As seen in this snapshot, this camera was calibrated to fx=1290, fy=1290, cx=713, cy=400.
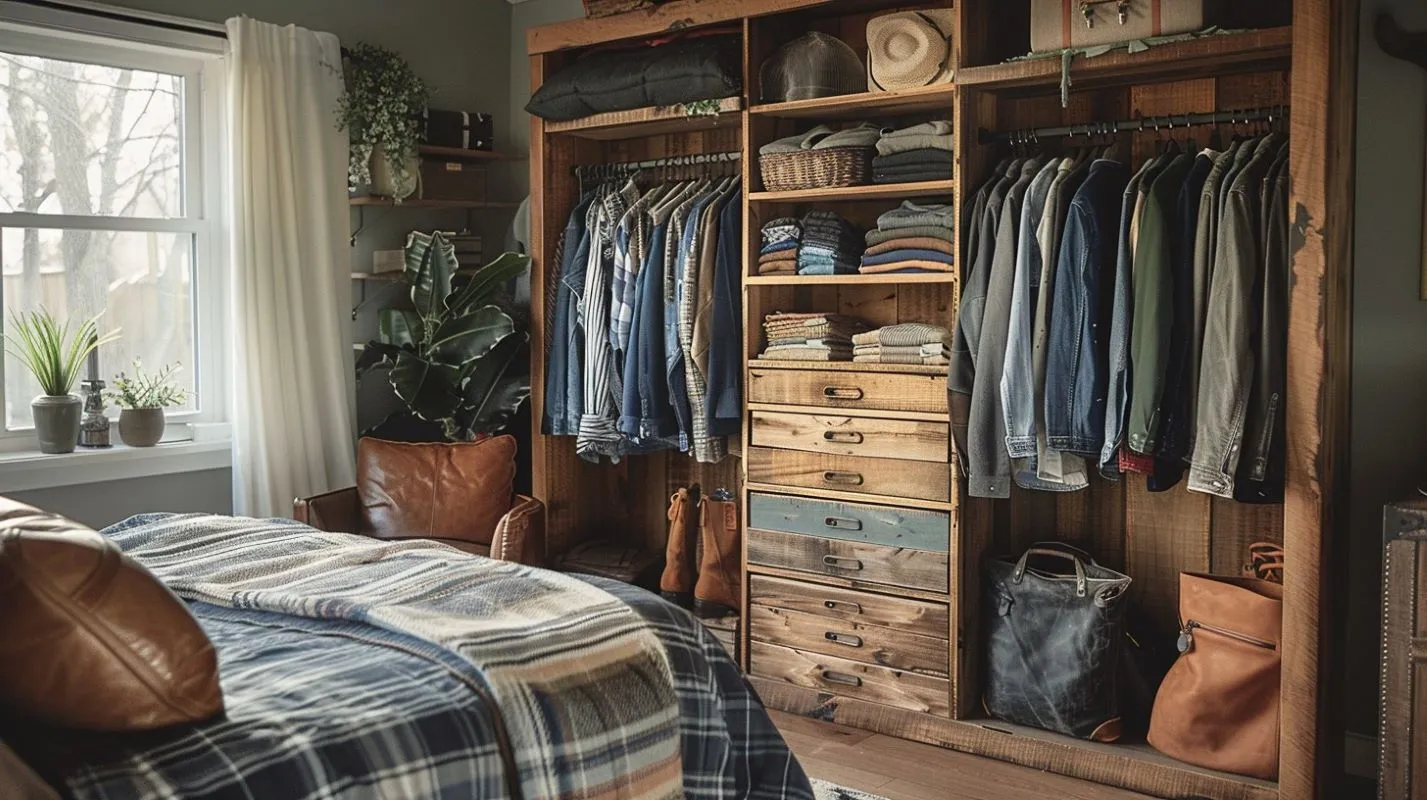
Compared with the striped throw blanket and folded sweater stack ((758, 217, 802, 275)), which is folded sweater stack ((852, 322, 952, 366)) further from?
the striped throw blanket

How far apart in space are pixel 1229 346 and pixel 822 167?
127cm

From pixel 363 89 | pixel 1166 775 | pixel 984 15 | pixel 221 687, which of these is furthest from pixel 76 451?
pixel 1166 775

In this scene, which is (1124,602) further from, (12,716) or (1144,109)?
(12,716)

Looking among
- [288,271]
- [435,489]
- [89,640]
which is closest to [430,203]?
[288,271]

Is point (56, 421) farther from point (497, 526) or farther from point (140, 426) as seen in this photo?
point (497, 526)

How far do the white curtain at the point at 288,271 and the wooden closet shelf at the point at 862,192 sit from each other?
1.53 metres

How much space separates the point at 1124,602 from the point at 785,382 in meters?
1.14

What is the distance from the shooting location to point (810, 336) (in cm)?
383

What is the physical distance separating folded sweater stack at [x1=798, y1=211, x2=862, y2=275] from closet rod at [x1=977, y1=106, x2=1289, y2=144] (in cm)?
49

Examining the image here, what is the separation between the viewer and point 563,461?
452 centimetres

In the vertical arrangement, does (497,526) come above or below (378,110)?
below

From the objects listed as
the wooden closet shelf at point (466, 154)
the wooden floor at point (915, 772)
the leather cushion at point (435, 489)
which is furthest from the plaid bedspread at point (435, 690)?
the wooden closet shelf at point (466, 154)

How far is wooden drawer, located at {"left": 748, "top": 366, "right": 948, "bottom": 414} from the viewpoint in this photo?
3.56 metres

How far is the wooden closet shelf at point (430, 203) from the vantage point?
452cm
